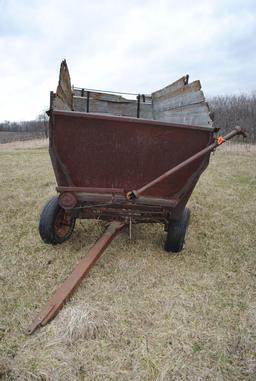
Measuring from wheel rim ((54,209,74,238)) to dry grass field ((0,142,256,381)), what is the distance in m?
0.16

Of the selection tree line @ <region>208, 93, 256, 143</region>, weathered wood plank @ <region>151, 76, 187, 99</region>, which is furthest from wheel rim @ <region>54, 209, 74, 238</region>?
tree line @ <region>208, 93, 256, 143</region>

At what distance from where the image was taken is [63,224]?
147 inches

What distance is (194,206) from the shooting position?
5.41 meters

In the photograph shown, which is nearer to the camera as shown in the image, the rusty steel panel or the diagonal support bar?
the diagonal support bar

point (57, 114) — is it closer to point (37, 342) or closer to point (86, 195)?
point (86, 195)

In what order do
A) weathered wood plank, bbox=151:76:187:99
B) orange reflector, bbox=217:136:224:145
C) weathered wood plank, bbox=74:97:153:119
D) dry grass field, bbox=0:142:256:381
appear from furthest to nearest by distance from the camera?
weathered wood plank, bbox=74:97:153:119 < weathered wood plank, bbox=151:76:187:99 < orange reflector, bbox=217:136:224:145 < dry grass field, bbox=0:142:256:381

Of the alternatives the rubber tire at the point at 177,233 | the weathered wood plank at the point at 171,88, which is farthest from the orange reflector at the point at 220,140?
the weathered wood plank at the point at 171,88

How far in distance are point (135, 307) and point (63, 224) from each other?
1644 millimetres

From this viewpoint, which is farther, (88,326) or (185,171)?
(185,171)

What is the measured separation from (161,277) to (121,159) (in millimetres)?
1295

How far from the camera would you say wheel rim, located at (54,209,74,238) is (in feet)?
11.9

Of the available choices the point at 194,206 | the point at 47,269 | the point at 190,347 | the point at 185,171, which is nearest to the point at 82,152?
the point at 185,171

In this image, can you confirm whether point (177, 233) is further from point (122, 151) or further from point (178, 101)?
point (178, 101)

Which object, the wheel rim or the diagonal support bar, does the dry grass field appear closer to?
the diagonal support bar
